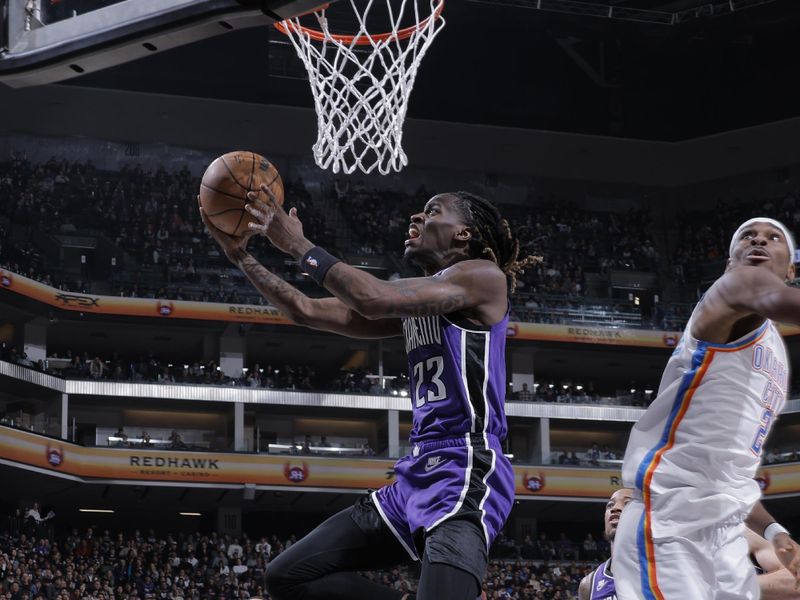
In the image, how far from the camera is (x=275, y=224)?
488cm

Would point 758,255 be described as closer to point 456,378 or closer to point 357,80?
point 456,378

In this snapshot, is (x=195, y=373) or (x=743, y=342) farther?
(x=195, y=373)

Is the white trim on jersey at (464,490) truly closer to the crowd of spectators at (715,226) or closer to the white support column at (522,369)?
the white support column at (522,369)

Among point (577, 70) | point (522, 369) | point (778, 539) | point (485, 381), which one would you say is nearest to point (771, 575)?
point (778, 539)

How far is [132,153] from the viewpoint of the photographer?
36312 millimetres

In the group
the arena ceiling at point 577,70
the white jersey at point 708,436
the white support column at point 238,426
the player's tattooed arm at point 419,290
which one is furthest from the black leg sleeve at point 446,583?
the white support column at point 238,426

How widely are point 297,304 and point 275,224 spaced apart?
418 mm

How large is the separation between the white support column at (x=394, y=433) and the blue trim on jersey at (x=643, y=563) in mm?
26971

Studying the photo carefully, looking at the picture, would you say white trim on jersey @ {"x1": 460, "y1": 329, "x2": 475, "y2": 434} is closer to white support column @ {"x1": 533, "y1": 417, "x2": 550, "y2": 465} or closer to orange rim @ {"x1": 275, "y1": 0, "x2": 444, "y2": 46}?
orange rim @ {"x1": 275, "y1": 0, "x2": 444, "y2": 46}

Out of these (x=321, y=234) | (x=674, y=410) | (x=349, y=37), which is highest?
(x=349, y=37)

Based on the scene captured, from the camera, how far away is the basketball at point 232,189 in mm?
5191

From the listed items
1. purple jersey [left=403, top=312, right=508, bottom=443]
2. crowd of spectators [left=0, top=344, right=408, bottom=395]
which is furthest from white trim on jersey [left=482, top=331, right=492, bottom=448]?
crowd of spectators [left=0, top=344, right=408, bottom=395]

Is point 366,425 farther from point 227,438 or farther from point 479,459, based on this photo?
point 479,459

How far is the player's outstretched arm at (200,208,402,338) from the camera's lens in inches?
201
